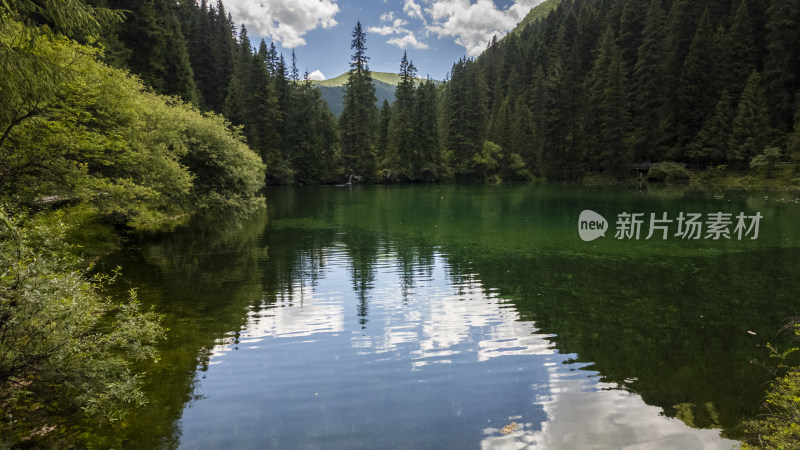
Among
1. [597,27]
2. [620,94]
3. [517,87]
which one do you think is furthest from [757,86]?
[517,87]

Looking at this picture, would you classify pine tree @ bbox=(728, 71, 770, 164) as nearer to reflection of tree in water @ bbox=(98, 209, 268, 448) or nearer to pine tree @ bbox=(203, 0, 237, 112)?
reflection of tree in water @ bbox=(98, 209, 268, 448)

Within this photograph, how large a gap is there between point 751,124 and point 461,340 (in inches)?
2586

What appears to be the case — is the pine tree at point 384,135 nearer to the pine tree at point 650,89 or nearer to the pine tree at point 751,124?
the pine tree at point 650,89

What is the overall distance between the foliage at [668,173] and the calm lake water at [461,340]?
42462 millimetres

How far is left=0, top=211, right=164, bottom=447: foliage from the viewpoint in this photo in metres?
5.85

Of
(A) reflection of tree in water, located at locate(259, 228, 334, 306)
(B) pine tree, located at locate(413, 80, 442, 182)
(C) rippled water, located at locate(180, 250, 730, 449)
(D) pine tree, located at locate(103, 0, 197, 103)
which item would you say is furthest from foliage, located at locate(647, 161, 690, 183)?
(D) pine tree, located at locate(103, 0, 197, 103)

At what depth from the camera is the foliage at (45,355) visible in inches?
230

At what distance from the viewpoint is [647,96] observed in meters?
71.1

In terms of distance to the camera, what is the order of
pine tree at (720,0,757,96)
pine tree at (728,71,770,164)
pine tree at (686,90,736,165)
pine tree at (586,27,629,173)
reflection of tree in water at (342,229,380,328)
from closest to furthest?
reflection of tree in water at (342,229,380,328)
pine tree at (728,71,770,164)
pine tree at (686,90,736,165)
pine tree at (720,0,757,96)
pine tree at (586,27,629,173)

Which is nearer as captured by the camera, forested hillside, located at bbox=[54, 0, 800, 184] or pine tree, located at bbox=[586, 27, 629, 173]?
forested hillside, located at bbox=[54, 0, 800, 184]

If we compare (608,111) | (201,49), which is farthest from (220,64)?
(608,111)

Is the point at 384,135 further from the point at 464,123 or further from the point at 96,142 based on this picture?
the point at 96,142

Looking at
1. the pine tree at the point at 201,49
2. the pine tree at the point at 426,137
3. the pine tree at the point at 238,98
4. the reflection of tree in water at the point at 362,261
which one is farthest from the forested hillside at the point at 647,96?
the reflection of tree in water at the point at 362,261

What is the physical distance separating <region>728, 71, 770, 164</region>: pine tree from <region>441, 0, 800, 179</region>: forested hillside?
13 cm
